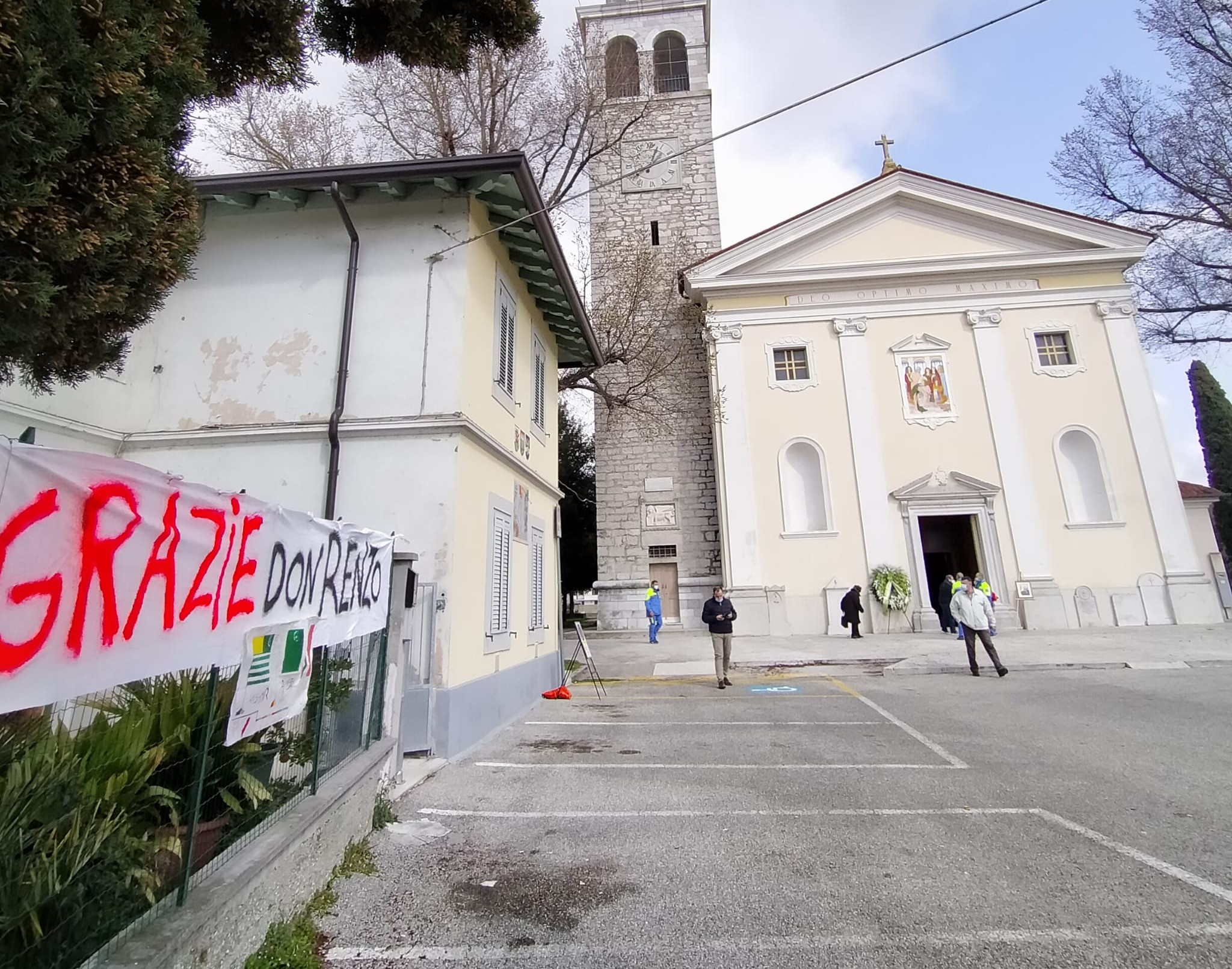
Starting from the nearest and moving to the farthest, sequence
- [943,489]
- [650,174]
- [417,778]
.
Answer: [417,778], [943,489], [650,174]

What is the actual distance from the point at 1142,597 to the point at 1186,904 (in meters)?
19.7

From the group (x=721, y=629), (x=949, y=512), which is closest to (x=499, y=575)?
(x=721, y=629)

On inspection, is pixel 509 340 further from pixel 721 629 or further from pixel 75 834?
pixel 75 834

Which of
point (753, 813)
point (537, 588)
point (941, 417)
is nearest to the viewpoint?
point (753, 813)

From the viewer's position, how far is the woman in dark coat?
706 inches

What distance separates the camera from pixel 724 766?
607 cm

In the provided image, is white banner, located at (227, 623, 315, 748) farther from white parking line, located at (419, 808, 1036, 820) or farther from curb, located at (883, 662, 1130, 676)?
curb, located at (883, 662, 1130, 676)

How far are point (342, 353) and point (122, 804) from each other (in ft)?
18.7

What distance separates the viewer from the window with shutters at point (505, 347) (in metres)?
8.37

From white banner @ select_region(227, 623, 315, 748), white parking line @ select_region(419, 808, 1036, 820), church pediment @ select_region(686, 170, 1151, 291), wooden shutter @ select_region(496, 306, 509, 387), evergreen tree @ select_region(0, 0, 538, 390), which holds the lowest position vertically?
white parking line @ select_region(419, 808, 1036, 820)

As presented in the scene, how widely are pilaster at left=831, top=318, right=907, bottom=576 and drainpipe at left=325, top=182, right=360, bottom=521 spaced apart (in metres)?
16.6

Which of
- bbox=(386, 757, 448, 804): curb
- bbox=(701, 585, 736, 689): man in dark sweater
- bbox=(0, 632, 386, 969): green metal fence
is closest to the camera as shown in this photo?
bbox=(0, 632, 386, 969): green metal fence

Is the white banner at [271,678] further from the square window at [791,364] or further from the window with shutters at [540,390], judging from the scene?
the square window at [791,364]

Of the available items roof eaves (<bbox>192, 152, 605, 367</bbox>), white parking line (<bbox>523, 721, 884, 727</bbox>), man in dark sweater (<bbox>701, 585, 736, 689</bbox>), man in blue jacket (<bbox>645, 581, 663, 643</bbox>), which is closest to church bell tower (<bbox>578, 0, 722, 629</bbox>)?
man in blue jacket (<bbox>645, 581, 663, 643</bbox>)
